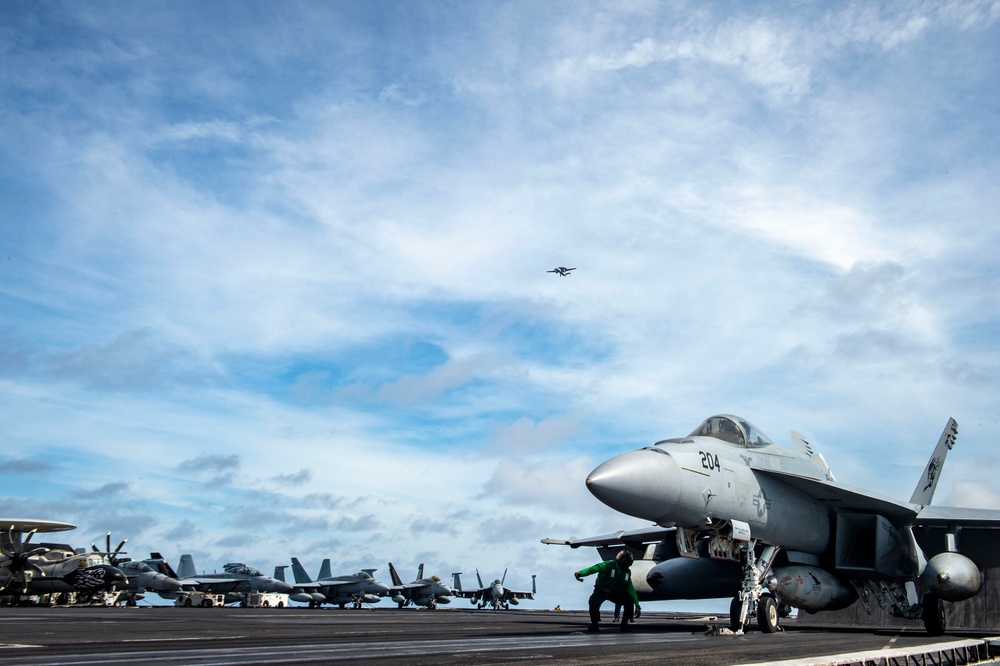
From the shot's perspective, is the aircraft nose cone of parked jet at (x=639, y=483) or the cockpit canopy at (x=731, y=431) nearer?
the aircraft nose cone of parked jet at (x=639, y=483)

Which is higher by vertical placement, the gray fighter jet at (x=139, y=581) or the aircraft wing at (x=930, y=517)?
the aircraft wing at (x=930, y=517)

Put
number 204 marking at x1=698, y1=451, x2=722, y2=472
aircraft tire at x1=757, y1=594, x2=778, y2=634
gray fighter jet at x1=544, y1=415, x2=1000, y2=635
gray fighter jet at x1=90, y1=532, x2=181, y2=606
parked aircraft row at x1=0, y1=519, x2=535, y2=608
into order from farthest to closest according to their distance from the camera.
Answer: gray fighter jet at x1=90, y1=532, x2=181, y2=606 < parked aircraft row at x1=0, y1=519, x2=535, y2=608 < aircraft tire at x1=757, y1=594, x2=778, y2=634 < number 204 marking at x1=698, y1=451, x2=722, y2=472 < gray fighter jet at x1=544, y1=415, x2=1000, y2=635

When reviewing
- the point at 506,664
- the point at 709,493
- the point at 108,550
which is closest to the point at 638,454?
the point at 709,493

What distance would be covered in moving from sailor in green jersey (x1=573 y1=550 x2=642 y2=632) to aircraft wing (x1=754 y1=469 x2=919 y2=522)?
11.0ft

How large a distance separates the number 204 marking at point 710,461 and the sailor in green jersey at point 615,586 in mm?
2533

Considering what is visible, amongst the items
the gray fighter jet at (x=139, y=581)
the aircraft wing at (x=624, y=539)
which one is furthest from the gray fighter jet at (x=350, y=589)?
the aircraft wing at (x=624, y=539)

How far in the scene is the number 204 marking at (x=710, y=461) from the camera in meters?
14.1

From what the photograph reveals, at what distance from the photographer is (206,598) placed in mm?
46656

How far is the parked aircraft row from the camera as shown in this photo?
117 feet

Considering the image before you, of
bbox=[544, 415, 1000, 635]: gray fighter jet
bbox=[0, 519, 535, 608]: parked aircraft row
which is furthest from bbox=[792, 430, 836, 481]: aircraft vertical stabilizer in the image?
bbox=[0, 519, 535, 608]: parked aircraft row

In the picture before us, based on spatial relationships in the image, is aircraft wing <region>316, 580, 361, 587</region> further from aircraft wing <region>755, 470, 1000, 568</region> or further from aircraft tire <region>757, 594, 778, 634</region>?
aircraft tire <region>757, 594, 778, 634</region>

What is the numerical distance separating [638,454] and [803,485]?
234 inches

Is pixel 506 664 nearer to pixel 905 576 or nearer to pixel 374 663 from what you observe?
pixel 374 663

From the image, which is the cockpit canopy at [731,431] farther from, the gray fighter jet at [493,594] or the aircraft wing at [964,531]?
the gray fighter jet at [493,594]
